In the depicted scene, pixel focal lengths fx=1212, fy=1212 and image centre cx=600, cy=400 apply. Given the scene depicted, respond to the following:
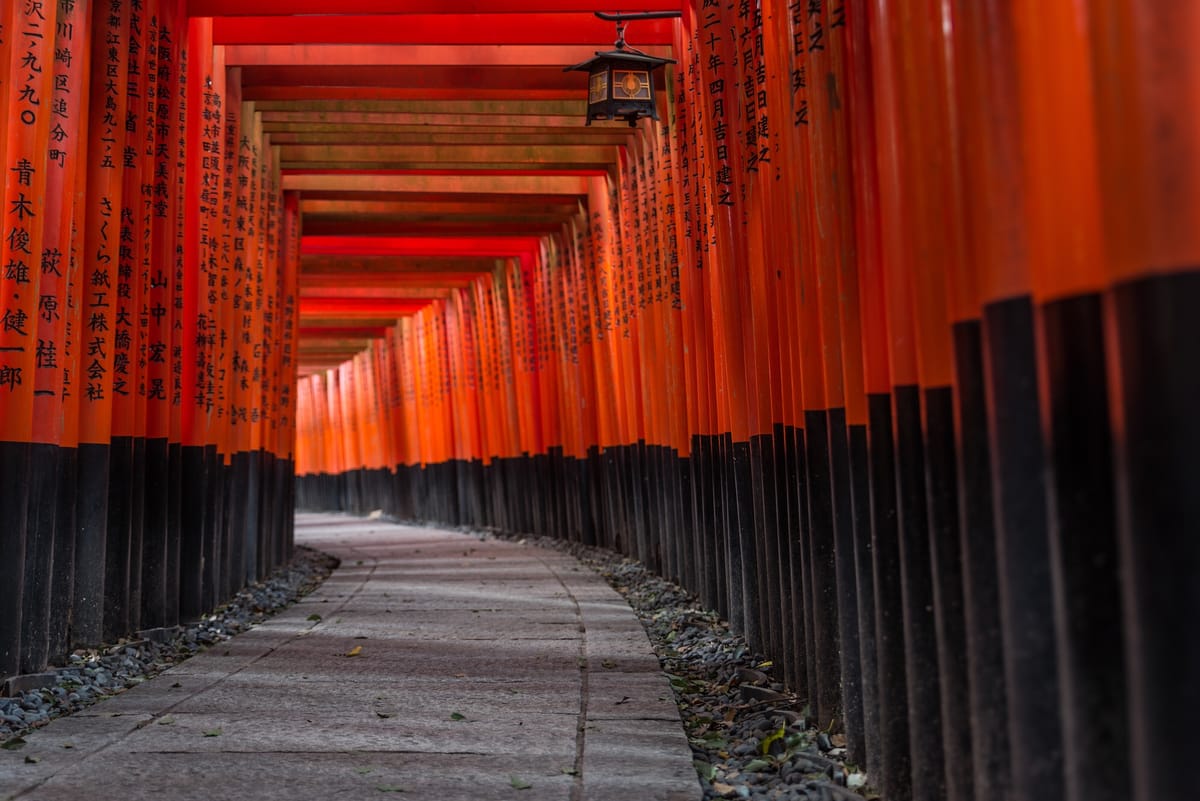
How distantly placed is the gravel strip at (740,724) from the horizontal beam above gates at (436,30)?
4258 mm

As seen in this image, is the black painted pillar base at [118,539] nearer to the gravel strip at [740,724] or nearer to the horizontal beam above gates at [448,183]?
the gravel strip at [740,724]

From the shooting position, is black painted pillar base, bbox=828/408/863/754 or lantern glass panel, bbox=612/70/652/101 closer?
black painted pillar base, bbox=828/408/863/754

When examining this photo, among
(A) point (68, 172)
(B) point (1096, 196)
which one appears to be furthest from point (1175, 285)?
(A) point (68, 172)

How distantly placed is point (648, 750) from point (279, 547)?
9.14 m

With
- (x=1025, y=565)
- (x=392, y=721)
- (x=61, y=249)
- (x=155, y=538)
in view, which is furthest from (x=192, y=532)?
(x=1025, y=565)

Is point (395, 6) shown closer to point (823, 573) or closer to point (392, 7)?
point (392, 7)

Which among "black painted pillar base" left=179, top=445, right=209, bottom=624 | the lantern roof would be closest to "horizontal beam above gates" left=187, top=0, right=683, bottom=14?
the lantern roof

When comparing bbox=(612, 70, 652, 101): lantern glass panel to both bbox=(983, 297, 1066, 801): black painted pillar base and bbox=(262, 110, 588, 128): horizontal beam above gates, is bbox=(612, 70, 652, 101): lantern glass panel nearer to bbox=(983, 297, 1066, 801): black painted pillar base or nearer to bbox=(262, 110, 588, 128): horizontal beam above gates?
bbox=(262, 110, 588, 128): horizontal beam above gates

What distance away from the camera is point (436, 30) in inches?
345

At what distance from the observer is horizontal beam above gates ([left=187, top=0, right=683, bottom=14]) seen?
8.10 m

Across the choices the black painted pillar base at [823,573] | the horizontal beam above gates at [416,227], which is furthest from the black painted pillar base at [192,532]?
the horizontal beam above gates at [416,227]

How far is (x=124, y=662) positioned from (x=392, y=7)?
4.69m

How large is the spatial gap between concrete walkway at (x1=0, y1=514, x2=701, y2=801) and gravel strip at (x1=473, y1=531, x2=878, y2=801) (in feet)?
0.50

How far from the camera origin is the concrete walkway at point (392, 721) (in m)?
3.50
